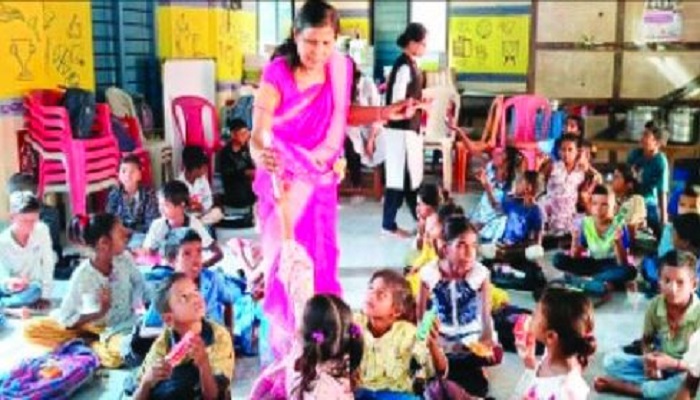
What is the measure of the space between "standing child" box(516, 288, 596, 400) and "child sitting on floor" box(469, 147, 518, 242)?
2873 mm

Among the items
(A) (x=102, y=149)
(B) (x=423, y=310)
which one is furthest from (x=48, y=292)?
(B) (x=423, y=310)

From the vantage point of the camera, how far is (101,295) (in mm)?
3553

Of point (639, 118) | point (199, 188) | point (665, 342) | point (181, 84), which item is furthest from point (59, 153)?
point (639, 118)

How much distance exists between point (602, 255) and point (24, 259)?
3.03 metres

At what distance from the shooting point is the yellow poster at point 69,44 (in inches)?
227

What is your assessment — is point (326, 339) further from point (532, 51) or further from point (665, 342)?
point (532, 51)

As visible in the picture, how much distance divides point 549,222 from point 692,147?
2864mm

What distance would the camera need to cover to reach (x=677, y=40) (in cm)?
852

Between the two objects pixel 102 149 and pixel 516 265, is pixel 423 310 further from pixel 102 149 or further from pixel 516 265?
pixel 102 149

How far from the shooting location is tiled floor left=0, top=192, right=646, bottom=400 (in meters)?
3.30

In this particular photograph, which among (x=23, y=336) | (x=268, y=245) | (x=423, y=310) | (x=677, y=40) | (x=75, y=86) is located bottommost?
(x=23, y=336)

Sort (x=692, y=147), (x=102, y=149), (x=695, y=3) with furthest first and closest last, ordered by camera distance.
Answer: (x=695, y=3), (x=692, y=147), (x=102, y=149)

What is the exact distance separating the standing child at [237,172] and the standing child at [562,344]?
437 cm

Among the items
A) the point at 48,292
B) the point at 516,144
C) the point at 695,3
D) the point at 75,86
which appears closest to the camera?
the point at 48,292
